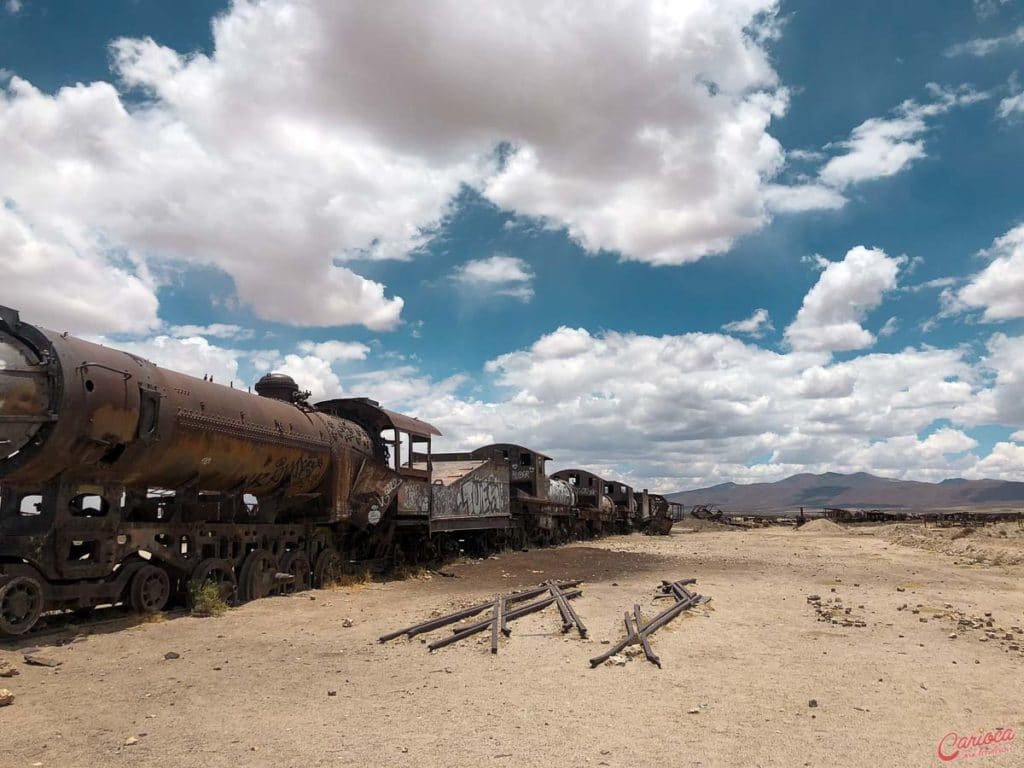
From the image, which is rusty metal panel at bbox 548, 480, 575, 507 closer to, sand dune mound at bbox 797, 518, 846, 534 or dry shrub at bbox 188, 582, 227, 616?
dry shrub at bbox 188, 582, 227, 616

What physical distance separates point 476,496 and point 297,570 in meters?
8.23

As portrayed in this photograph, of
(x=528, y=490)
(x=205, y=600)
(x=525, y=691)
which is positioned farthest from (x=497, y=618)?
(x=528, y=490)

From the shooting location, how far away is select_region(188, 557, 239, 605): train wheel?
11.6 meters

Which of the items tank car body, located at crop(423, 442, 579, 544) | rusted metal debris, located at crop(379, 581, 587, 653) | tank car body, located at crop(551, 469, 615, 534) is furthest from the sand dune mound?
rusted metal debris, located at crop(379, 581, 587, 653)

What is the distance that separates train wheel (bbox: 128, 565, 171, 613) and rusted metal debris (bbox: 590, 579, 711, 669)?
6723 mm

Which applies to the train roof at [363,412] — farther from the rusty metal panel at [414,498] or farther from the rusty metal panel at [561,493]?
the rusty metal panel at [561,493]

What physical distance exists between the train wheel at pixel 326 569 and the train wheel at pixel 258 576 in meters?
1.35

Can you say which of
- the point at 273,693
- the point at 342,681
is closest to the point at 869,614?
the point at 342,681

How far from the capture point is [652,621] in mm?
10141

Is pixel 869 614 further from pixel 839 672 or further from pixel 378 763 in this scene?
pixel 378 763

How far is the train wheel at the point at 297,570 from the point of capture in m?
14.0

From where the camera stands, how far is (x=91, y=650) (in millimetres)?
8820

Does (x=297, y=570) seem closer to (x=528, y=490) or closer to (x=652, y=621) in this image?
(x=652, y=621)

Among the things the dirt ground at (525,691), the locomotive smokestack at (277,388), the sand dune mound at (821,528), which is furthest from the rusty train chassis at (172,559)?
the sand dune mound at (821,528)
